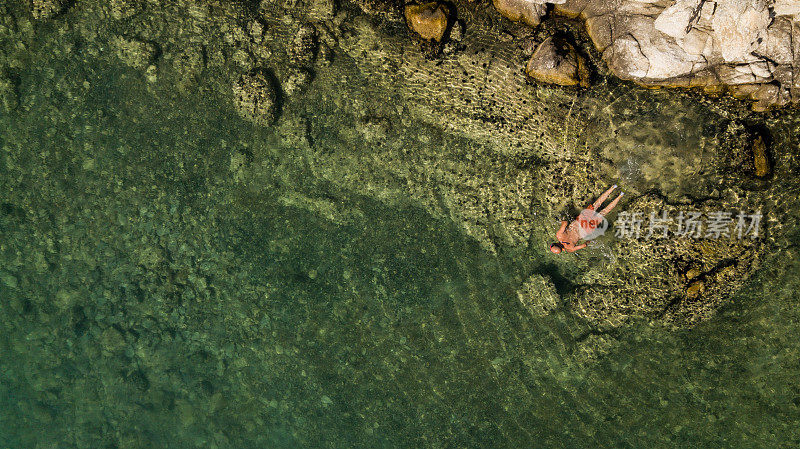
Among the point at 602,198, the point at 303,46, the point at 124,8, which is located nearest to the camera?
the point at 602,198

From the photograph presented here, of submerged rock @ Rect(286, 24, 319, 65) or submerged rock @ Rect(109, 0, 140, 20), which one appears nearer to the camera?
submerged rock @ Rect(286, 24, 319, 65)

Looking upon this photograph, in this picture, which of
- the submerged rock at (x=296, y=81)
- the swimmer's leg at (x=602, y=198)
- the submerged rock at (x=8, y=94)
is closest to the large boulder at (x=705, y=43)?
the swimmer's leg at (x=602, y=198)

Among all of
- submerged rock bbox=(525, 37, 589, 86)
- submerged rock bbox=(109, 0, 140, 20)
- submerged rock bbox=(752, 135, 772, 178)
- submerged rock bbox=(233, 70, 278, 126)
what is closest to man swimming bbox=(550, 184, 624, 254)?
submerged rock bbox=(525, 37, 589, 86)

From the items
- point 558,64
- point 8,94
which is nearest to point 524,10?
point 558,64

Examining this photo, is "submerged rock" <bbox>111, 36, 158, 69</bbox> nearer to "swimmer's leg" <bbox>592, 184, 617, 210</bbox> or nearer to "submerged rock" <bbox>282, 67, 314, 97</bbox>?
"submerged rock" <bbox>282, 67, 314, 97</bbox>

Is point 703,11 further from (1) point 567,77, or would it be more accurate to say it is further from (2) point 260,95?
(2) point 260,95

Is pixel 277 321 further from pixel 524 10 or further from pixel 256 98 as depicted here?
pixel 524 10
